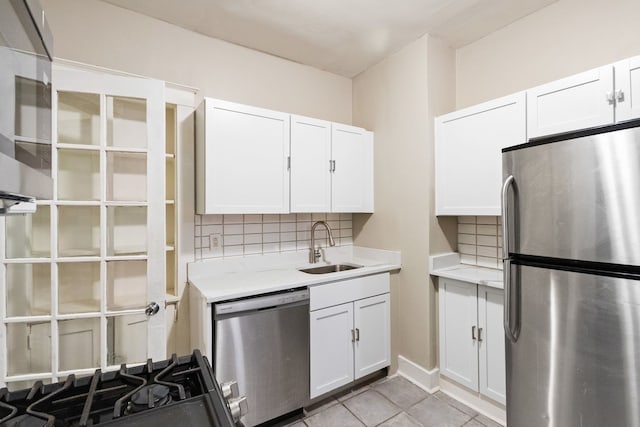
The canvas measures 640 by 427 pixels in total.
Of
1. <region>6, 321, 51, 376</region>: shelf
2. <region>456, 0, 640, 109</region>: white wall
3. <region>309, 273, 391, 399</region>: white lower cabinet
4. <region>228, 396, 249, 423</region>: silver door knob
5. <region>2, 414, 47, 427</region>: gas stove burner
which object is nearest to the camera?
<region>2, 414, 47, 427</region>: gas stove burner

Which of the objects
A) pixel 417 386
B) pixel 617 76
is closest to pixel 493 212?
pixel 617 76

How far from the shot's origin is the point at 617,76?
1.47m

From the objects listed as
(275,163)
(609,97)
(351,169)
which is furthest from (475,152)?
(275,163)

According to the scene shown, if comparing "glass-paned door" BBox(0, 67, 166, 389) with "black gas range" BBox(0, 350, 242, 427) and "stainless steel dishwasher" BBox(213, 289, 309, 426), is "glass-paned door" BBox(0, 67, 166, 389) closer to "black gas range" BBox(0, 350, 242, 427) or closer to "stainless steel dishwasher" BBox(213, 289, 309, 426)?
"stainless steel dishwasher" BBox(213, 289, 309, 426)

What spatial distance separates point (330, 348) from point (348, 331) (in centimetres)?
19

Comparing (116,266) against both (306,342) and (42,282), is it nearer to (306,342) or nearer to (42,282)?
(42,282)

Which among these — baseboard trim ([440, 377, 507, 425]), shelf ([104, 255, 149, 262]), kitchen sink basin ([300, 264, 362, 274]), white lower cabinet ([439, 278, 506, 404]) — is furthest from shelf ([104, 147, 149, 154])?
baseboard trim ([440, 377, 507, 425])

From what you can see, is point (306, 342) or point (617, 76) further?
point (306, 342)

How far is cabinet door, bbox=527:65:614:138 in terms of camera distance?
1511mm

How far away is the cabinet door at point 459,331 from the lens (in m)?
2.07

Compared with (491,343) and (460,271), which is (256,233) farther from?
(491,343)

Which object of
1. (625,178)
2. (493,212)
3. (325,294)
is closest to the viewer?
(625,178)

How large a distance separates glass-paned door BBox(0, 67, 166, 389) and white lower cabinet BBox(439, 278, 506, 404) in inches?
76.8

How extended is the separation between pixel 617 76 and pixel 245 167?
7.01 feet
